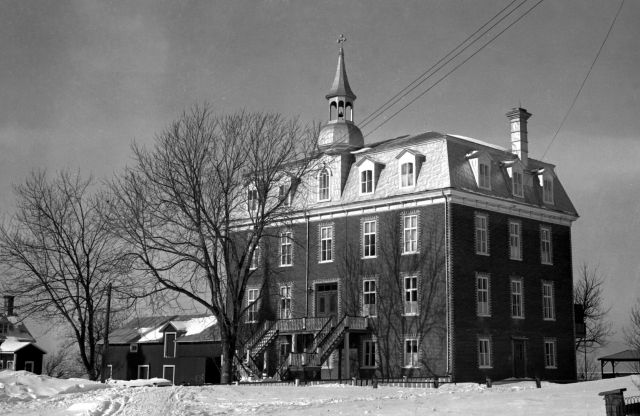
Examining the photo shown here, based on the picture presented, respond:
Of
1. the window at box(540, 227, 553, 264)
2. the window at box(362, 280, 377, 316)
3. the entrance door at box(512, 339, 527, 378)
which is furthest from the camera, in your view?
the window at box(540, 227, 553, 264)

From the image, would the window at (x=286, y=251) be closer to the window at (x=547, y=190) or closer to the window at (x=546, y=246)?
the window at (x=546, y=246)

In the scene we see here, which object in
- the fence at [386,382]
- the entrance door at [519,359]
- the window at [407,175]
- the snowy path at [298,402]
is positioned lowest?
the snowy path at [298,402]

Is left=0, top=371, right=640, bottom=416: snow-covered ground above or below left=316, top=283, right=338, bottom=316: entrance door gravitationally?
below

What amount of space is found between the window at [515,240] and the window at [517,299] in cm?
134

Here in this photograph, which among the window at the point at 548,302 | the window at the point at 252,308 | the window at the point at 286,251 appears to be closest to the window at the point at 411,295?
the window at the point at 286,251

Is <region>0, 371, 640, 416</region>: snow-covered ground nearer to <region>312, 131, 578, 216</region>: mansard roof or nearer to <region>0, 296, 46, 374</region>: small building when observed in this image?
<region>312, 131, 578, 216</region>: mansard roof

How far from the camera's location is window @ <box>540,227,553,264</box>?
47906 mm

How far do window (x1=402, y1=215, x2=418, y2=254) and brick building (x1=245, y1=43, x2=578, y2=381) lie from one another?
57mm

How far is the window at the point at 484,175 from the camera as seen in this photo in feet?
146

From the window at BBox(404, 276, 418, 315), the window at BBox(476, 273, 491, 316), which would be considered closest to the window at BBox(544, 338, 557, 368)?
the window at BBox(476, 273, 491, 316)

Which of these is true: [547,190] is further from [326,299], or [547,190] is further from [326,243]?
[326,299]

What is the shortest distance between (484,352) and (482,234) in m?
5.97

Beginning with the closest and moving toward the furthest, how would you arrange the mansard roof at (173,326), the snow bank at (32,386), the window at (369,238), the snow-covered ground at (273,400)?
1. the snow-covered ground at (273,400)
2. the snow bank at (32,386)
3. the window at (369,238)
4. the mansard roof at (173,326)

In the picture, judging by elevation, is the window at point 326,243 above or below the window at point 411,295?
above
